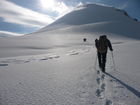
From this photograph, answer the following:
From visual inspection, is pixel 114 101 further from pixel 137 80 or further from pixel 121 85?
pixel 137 80

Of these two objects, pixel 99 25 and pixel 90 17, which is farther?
pixel 90 17

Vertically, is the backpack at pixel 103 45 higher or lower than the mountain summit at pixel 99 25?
lower

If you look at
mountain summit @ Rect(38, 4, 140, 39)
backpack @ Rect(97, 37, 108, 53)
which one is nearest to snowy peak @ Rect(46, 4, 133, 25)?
mountain summit @ Rect(38, 4, 140, 39)

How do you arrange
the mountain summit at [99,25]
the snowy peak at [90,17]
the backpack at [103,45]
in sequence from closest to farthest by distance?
the backpack at [103,45] → the mountain summit at [99,25] → the snowy peak at [90,17]

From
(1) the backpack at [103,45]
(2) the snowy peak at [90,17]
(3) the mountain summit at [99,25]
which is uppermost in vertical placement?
(2) the snowy peak at [90,17]

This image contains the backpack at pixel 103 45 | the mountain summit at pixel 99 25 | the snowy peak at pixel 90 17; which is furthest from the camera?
the snowy peak at pixel 90 17

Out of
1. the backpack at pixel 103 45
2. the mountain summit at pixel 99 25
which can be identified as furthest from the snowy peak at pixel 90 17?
the backpack at pixel 103 45

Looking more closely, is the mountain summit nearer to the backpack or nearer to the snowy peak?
the snowy peak

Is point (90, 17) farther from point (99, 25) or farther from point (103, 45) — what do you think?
point (103, 45)

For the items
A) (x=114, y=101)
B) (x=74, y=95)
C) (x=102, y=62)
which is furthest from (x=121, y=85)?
(x=102, y=62)

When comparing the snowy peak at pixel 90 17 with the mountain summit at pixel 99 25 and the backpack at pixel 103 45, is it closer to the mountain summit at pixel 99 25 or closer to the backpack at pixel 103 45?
the mountain summit at pixel 99 25

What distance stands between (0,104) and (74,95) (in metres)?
1.96

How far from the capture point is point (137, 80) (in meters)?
5.31

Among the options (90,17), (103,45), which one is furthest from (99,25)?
(103,45)
